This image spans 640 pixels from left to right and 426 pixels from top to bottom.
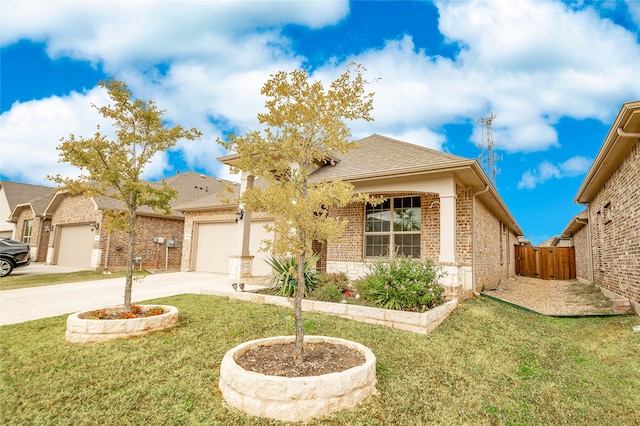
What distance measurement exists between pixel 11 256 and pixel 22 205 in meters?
10.3

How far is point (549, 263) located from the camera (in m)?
17.4

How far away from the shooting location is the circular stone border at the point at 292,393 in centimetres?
266

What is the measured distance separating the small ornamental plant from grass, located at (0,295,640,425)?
439mm

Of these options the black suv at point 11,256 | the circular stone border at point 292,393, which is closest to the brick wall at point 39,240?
the black suv at point 11,256

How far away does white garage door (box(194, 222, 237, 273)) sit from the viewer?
13.5 metres

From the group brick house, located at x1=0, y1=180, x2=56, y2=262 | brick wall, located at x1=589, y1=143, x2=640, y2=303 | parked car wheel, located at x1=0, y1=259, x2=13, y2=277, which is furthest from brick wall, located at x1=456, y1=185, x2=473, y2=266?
brick house, located at x1=0, y1=180, x2=56, y2=262

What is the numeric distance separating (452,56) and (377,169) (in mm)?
7319

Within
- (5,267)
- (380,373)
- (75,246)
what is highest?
(75,246)

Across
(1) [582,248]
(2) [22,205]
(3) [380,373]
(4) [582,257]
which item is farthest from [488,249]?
(2) [22,205]

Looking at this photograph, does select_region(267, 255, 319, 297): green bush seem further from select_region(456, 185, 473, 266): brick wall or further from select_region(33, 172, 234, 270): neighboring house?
select_region(33, 172, 234, 270): neighboring house

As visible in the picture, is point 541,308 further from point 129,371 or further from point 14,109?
point 14,109

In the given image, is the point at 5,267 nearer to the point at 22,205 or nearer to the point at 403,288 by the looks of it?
the point at 22,205

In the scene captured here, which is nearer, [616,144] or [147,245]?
[616,144]

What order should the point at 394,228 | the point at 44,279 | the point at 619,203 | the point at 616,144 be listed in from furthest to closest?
1. the point at 44,279
2. the point at 394,228
3. the point at 619,203
4. the point at 616,144
